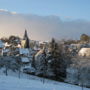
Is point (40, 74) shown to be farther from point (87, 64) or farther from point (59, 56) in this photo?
point (87, 64)

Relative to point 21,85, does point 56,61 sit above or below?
below

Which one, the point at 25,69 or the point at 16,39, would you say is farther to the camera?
the point at 16,39

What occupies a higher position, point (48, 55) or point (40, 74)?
point (48, 55)

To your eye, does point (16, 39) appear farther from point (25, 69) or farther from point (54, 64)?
point (54, 64)

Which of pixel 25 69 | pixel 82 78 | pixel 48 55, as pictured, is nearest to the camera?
pixel 82 78

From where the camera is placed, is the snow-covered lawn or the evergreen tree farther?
the evergreen tree

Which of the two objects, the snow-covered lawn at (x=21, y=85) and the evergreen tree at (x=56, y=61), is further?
the evergreen tree at (x=56, y=61)

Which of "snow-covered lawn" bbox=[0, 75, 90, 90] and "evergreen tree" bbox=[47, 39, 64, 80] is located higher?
"snow-covered lawn" bbox=[0, 75, 90, 90]

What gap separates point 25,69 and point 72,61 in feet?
50.9

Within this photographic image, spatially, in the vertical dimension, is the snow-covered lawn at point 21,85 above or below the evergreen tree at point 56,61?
above

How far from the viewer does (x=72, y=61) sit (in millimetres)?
46844

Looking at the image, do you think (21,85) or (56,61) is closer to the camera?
(21,85)

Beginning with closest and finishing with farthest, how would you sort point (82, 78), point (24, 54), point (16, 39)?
point (82, 78)
point (24, 54)
point (16, 39)

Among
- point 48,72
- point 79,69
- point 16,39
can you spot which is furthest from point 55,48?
point 16,39
